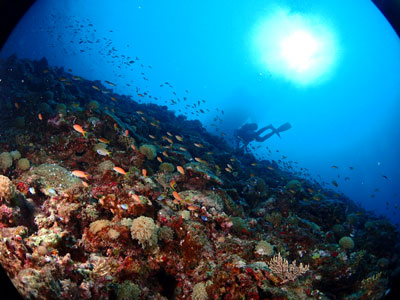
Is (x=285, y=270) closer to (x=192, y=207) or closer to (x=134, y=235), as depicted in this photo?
(x=192, y=207)

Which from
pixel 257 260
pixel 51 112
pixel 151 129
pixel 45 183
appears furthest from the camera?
pixel 151 129

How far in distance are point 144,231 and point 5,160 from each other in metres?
6.61

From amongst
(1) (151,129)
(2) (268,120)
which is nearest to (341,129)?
(2) (268,120)

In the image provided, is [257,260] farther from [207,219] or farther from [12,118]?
[12,118]

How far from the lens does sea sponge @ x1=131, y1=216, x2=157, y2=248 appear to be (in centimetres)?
475

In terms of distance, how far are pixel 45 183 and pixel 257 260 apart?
277 inches

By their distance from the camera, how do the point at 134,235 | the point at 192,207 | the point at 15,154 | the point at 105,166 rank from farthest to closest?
the point at 15,154
the point at 105,166
the point at 192,207
the point at 134,235

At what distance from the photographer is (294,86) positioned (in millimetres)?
82562

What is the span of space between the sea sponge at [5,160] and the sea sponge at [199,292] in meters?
7.96

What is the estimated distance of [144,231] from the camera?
478 centimetres

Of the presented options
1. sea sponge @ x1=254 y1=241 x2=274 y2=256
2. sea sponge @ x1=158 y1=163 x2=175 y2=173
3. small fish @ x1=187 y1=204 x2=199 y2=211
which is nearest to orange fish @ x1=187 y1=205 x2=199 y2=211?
small fish @ x1=187 y1=204 x2=199 y2=211

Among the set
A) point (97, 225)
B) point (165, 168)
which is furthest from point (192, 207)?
point (165, 168)

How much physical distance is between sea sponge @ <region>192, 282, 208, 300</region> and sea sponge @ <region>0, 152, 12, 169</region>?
7962 mm

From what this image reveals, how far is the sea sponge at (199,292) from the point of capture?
170 inches
